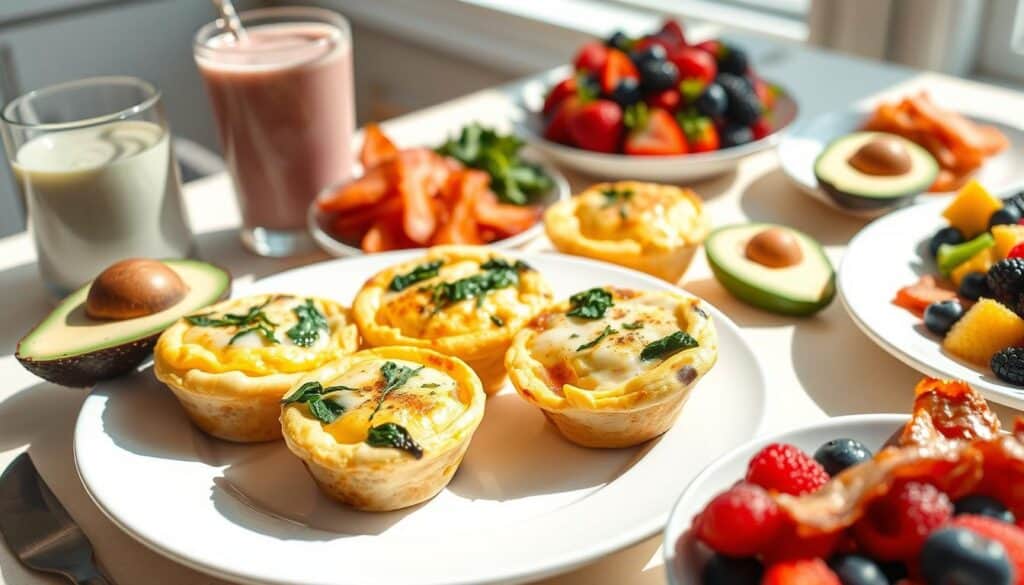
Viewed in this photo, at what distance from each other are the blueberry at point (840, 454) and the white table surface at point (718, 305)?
0.21m

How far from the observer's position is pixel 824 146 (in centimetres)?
208

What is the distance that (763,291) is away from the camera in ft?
5.13

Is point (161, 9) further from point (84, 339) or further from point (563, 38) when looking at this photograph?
point (84, 339)

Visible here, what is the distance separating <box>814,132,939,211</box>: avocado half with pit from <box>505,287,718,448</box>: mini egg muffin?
58 centimetres

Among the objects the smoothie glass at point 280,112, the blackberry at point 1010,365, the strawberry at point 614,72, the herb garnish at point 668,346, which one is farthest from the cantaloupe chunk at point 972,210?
the smoothie glass at point 280,112

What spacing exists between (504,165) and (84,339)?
898mm

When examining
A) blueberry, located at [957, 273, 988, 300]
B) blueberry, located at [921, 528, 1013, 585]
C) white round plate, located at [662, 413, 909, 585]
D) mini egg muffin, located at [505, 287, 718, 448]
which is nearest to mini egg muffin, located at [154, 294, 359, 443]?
mini egg muffin, located at [505, 287, 718, 448]

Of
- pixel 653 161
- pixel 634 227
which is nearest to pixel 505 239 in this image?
pixel 634 227

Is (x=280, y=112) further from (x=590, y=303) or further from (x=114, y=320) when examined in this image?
(x=590, y=303)

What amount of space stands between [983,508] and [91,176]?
54.1 inches

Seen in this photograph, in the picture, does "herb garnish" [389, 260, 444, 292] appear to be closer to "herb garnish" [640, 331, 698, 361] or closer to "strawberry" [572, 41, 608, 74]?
"herb garnish" [640, 331, 698, 361]

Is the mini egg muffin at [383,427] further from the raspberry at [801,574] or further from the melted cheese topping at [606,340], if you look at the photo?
the raspberry at [801,574]

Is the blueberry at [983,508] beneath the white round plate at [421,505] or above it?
above

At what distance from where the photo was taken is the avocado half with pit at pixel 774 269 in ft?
5.13
